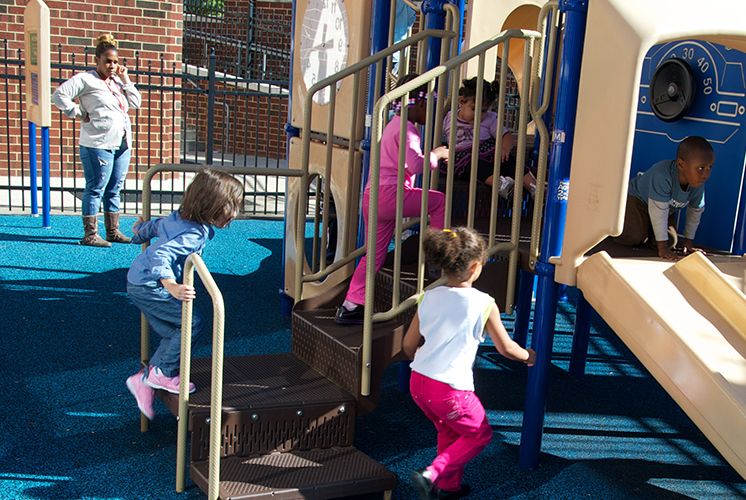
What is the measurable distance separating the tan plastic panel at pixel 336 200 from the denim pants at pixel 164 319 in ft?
4.97

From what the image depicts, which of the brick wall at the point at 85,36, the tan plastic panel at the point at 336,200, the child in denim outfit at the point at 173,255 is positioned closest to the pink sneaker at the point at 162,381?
the child in denim outfit at the point at 173,255

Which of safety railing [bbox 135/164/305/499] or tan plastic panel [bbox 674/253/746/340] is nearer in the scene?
safety railing [bbox 135/164/305/499]

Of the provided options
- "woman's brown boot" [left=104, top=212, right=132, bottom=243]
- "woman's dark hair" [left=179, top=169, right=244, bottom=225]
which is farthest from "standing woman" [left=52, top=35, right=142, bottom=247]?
"woman's dark hair" [left=179, top=169, right=244, bottom=225]

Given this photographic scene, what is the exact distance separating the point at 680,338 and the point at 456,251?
35.9 inches

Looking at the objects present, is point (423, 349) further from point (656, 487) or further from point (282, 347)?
point (282, 347)

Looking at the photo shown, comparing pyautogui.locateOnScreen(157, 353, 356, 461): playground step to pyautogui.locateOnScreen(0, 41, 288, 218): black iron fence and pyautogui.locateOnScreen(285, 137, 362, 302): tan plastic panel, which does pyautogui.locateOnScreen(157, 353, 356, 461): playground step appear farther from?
pyautogui.locateOnScreen(0, 41, 288, 218): black iron fence

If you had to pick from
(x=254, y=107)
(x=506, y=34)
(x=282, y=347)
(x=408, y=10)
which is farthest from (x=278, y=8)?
(x=506, y=34)

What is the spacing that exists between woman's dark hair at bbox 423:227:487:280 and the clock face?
7.72ft

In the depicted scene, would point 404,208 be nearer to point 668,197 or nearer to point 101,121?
point 668,197

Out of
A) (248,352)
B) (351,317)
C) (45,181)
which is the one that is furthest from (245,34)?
(351,317)

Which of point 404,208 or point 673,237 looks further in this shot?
point 673,237

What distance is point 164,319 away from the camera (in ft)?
10.6

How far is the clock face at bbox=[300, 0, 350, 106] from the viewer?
492 cm

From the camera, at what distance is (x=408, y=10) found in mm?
5809
